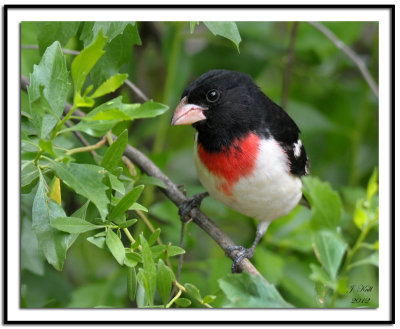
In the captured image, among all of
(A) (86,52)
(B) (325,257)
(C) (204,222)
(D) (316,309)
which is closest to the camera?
(A) (86,52)

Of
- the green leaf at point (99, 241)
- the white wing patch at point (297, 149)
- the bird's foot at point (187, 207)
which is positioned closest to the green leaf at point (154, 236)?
the green leaf at point (99, 241)

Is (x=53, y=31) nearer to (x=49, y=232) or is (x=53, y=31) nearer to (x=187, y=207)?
(x=49, y=232)

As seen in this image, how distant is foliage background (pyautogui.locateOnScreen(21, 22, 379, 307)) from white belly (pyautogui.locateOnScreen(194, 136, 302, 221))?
26cm

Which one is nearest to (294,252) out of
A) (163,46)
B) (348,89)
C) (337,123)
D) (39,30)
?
(337,123)

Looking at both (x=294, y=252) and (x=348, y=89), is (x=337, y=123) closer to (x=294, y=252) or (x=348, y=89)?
(x=348, y=89)

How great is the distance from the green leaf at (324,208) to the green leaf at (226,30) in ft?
1.91

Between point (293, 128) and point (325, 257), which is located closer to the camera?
point (325, 257)

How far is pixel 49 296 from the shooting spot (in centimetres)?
266

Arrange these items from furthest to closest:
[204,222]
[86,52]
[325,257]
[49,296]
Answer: [49,296] < [204,222] < [325,257] < [86,52]

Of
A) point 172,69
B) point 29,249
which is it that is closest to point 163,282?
point 29,249

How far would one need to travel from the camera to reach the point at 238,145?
95.6 inches

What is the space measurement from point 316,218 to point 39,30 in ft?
3.60

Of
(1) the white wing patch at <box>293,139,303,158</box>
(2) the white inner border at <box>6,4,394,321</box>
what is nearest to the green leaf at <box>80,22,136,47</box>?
(2) the white inner border at <box>6,4,394,321</box>

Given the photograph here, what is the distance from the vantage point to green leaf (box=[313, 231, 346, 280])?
5.71 feet
